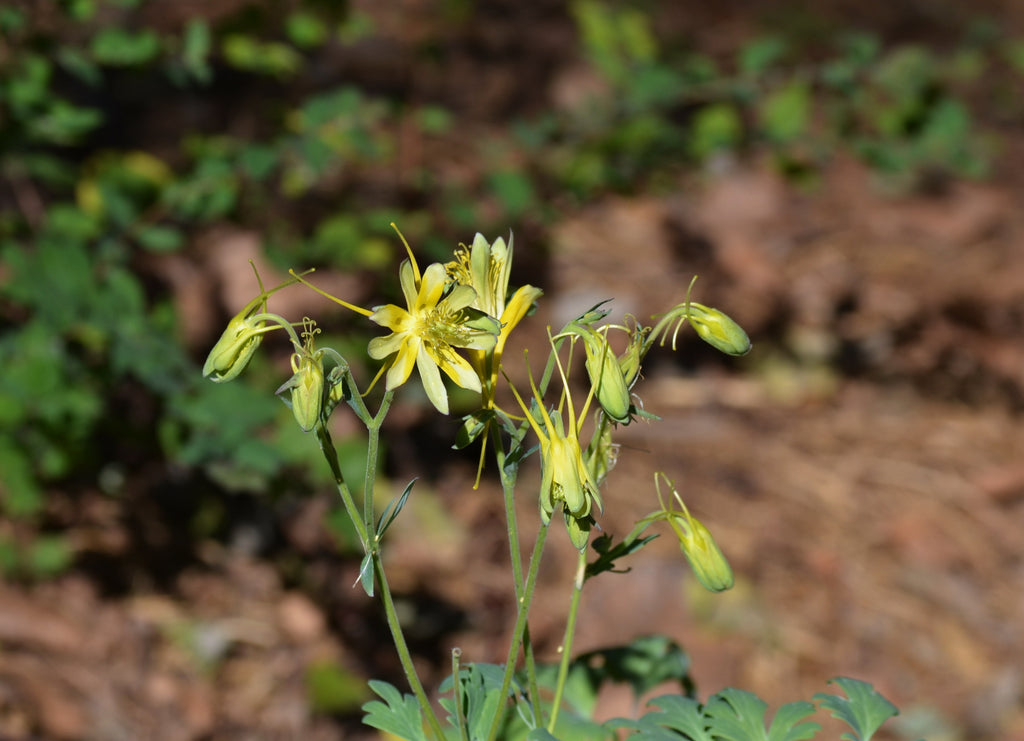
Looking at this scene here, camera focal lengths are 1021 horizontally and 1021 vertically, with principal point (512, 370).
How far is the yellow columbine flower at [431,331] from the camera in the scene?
55.1 inches

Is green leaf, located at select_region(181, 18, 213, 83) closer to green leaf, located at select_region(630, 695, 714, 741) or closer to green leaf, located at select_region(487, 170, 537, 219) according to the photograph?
green leaf, located at select_region(487, 170, 537, 219)

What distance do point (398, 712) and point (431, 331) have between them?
615 millimetres

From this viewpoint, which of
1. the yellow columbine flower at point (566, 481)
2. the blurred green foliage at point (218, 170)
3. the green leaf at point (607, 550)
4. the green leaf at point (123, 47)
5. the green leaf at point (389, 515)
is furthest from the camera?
the green leaf at point (123, 47)

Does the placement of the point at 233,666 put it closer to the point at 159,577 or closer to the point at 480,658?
the point at 159,577

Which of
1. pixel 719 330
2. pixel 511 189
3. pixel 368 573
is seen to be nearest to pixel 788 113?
pixel 511 189

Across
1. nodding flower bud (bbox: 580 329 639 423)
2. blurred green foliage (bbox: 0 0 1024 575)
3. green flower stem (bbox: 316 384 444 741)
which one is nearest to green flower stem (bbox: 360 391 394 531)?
green flower stem (bbox: 316 384 444 741)

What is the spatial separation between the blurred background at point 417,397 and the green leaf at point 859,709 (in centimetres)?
124

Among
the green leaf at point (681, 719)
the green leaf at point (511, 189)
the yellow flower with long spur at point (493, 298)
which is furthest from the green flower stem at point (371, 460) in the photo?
the green leaf at point (511, 189)

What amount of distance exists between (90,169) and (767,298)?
9.63ft

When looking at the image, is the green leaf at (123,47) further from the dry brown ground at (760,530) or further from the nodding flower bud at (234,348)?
the nodding flower bud at (234,348)

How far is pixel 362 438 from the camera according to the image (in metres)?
3.07

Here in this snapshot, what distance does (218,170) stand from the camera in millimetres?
2924

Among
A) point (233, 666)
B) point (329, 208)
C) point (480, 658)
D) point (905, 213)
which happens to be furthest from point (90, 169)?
point (905, 213)

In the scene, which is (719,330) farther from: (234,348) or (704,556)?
(234,348)
